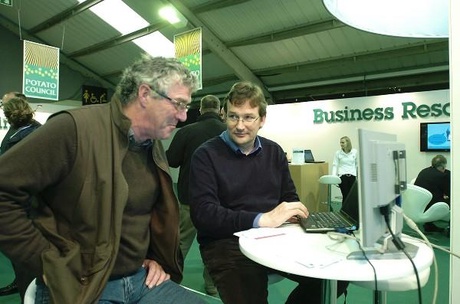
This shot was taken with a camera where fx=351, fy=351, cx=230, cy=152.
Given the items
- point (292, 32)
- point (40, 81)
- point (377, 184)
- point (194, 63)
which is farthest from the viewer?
point (292, 32)

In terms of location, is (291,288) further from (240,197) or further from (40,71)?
(40,71)

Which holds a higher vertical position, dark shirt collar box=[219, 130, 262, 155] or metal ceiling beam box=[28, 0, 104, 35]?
metal ceiling beam box=[28, 0, 104, 35]

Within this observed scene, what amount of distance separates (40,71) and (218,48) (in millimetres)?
3594

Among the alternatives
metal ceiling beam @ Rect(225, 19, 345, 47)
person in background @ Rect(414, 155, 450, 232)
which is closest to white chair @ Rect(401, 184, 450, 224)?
person in background @ Rect(414, 155, 450, 232)

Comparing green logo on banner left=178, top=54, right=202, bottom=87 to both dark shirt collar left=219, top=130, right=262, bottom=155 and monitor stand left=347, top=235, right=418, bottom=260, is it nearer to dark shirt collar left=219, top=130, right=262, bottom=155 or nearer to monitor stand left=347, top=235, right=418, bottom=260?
dark shirt collar left=219, top=130, right=262, bottom=155

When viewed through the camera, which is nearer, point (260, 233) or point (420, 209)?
point (260, 233)

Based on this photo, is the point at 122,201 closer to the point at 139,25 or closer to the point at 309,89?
the point at 139,25

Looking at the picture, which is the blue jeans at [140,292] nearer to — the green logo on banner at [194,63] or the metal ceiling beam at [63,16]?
the green logo on banner at [194,63]

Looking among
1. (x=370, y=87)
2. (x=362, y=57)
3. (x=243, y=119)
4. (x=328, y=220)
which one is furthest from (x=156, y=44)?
(x=328, y=220)

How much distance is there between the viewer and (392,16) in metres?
1.38

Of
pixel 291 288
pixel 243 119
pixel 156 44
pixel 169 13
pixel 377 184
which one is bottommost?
pixel 291 288

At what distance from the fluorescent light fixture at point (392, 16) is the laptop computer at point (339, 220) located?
62 centimetres

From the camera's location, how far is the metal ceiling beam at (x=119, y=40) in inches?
308

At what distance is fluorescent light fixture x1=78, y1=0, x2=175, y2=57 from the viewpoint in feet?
25.6
